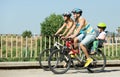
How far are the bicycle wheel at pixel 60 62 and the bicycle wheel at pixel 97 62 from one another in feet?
1.92

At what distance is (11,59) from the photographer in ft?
40.8

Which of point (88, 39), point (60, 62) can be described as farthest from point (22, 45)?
point (88, 39)

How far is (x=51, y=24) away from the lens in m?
21.5

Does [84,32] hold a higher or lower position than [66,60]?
higher

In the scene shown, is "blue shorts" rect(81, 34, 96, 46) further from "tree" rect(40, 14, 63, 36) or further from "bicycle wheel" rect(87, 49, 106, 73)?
"tree" rect(40, 14, 63, 36)

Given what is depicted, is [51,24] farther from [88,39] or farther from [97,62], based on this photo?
[88,39]

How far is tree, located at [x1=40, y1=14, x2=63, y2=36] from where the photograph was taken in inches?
824

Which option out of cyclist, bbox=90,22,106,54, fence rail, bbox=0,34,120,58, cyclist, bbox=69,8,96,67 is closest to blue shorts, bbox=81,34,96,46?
cyclist, bbox=69,8,96,67

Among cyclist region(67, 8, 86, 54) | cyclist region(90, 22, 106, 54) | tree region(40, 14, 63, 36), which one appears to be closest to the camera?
cyclist region(67, 8, 86, 54)

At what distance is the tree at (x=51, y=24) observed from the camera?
824 inches

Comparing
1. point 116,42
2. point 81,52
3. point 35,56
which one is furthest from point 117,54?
point 81,52

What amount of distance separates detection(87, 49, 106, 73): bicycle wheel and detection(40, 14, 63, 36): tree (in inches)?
401

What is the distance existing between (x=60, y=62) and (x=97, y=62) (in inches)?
42.3

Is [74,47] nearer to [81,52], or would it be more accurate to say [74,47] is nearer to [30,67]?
[81,52]
